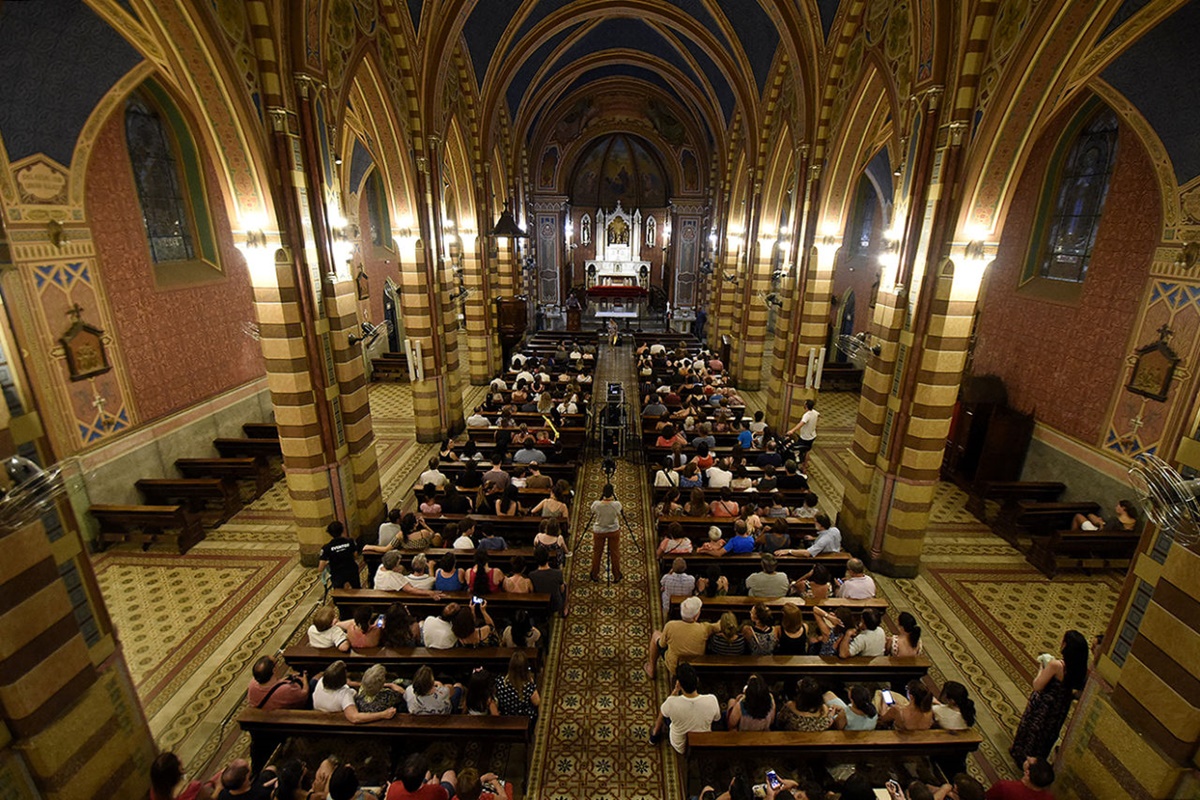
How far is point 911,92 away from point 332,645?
9587mm

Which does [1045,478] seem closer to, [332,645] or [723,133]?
[332,645]

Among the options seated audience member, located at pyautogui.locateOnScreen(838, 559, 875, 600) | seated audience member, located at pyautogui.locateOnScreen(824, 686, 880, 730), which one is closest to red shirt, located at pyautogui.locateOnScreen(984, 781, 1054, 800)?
seated audience member, located at pyautogui.locateOnScreen(824, 686, 880, 730)

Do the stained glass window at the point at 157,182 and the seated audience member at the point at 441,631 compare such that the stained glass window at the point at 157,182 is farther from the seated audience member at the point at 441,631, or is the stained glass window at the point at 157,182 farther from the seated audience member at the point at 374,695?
the seated audience member at the point at 374,695

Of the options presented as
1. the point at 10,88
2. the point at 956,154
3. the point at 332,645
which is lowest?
the point at 332,645

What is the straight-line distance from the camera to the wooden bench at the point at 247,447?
37.2 feet

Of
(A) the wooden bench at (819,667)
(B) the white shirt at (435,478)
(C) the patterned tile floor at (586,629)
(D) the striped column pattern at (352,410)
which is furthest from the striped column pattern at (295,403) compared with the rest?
(A) the wooden bench at (819,667)

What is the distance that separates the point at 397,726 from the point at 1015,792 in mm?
4680

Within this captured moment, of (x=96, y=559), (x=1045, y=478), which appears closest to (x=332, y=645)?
(x=96, y=559)

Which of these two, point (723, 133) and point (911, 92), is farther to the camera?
point (723, 133)

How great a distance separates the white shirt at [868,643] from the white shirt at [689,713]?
1.69 meters

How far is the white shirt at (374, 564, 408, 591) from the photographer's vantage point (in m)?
6.29

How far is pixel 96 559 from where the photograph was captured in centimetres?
848

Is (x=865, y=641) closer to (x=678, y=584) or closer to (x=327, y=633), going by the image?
(x=678, y=584)

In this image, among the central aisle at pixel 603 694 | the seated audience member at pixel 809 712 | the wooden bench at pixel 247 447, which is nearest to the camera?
the seated audience member at pixel 809 712
